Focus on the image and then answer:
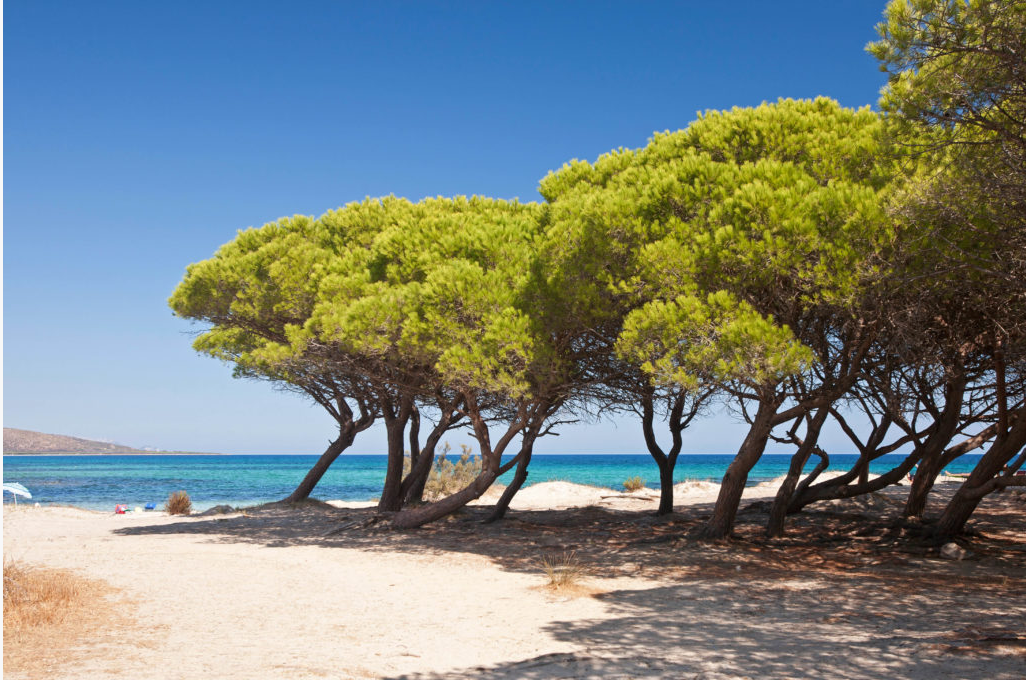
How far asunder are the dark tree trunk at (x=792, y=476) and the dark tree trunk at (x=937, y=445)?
2029mm

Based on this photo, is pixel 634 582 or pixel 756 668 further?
pixel 634 582

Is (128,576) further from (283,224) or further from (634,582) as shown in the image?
(283,224)

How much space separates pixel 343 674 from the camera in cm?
564

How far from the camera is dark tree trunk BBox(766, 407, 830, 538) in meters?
13.1

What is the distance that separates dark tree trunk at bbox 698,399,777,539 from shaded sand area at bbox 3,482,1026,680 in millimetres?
449

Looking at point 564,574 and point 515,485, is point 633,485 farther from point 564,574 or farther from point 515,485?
point 564,574

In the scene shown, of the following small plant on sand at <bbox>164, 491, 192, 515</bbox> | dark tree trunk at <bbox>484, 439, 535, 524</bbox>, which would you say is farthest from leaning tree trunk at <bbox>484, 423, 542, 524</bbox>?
small plant on sand at <bbox>164, 491, 192, 515</bbox>

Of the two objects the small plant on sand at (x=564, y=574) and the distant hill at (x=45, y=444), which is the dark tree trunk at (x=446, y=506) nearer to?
the small plant on sand at (x=564, y=574)

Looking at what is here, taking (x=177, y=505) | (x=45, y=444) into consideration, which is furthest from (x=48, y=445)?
(x=177, y=505)

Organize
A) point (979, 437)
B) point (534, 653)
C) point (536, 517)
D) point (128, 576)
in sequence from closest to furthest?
point (534, 653)
point (128, 576)
point (979, 437)
point (536, 517)

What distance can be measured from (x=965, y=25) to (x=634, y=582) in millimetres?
7435

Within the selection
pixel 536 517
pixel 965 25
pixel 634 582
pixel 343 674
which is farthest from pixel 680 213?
pixel 536 517

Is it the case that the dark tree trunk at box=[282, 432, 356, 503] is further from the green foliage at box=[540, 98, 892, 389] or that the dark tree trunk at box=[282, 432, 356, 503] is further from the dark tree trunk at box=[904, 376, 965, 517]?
the dark tree trunk at box=[904, 376, 965, 517]

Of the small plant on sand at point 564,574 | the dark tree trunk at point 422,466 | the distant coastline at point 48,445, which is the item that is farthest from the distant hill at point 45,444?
the small plant on sand at point 564,574
